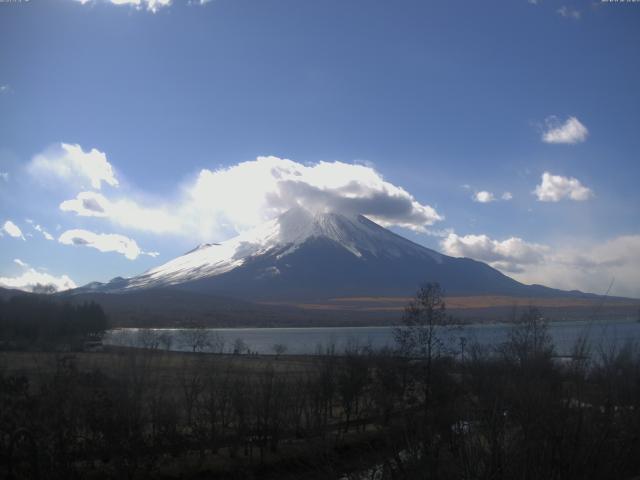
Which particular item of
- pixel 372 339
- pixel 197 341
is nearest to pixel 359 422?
pixel 372 339

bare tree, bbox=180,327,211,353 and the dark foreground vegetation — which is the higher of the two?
the dark foreground vegetation

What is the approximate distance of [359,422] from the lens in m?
24.8

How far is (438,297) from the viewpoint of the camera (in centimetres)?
2864

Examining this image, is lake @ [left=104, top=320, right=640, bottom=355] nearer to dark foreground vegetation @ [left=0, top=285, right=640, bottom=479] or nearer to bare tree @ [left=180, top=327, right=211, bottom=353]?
bare tree @ [left=180, top=327, right=211, bottom=353]

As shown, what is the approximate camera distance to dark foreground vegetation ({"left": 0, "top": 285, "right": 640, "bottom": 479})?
6.10m

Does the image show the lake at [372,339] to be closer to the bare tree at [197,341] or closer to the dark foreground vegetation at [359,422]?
the bare tree at [197,341]

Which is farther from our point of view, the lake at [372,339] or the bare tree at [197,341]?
the bare tree at [197,341]

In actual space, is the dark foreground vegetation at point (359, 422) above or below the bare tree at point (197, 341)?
above

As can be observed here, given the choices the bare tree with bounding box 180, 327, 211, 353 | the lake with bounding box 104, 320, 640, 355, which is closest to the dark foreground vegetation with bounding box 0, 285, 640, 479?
the lake with bounding box 104, 320, 640, 355

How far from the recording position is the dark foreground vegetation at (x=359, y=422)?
240 inches

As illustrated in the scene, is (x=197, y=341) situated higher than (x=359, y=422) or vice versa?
(x=359, y=422)

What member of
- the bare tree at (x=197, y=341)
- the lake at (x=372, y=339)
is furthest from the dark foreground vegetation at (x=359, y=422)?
the bare tree at (x=197, y=341)

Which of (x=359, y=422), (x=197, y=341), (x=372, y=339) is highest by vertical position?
(x=372, y=339)

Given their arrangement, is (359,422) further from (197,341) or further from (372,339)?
(197,341)
